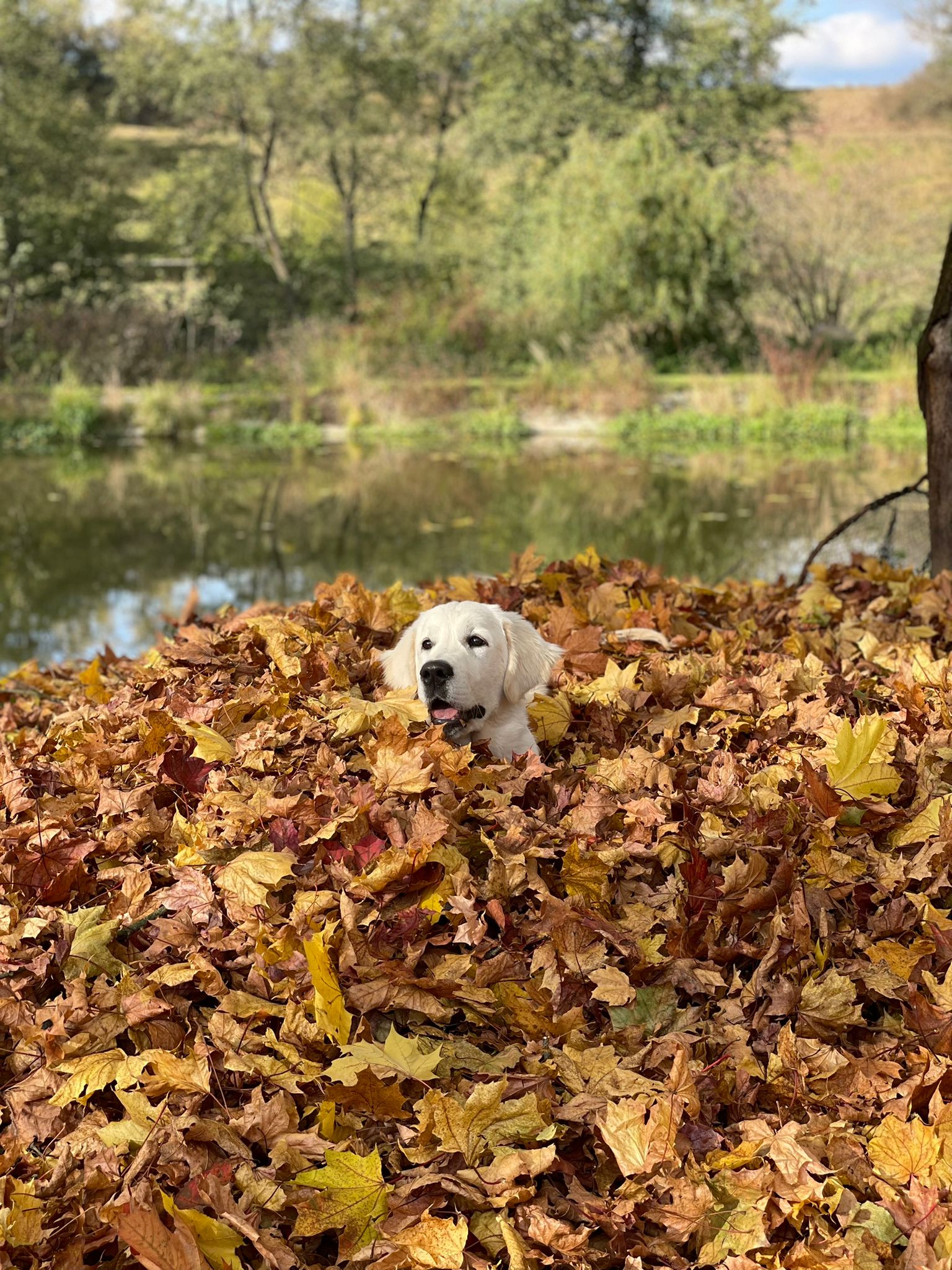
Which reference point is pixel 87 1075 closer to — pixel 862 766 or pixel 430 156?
pixel 862 766

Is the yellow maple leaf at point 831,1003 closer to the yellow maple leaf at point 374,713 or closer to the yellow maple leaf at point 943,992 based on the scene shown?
the yellow maple leaf at point 943,992

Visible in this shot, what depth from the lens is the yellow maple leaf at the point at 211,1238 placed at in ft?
5.69

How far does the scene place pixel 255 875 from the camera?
92.1 inches

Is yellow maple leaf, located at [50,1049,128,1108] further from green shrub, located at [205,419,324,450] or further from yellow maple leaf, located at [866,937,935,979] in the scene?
green shrub, located at [205,419,324,450]

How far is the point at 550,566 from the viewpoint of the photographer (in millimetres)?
4602

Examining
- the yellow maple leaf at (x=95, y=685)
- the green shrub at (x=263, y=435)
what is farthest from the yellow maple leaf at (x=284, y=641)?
the green shrub at (x=263, y=435)

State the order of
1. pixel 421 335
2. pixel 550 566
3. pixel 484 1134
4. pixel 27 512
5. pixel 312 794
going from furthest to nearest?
pixel 421 335 → pixel 27 512 → pixel 550 566 → pixel 312 794 → pixel 484 1134

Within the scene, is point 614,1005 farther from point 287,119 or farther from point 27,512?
point 287,119

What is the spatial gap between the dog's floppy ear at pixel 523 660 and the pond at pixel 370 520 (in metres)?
3.06

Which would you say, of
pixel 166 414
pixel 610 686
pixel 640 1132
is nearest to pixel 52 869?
pixel 640 1132

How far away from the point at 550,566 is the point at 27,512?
10.6 metres

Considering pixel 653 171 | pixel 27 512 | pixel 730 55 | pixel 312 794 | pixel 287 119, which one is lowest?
pixel 27 512

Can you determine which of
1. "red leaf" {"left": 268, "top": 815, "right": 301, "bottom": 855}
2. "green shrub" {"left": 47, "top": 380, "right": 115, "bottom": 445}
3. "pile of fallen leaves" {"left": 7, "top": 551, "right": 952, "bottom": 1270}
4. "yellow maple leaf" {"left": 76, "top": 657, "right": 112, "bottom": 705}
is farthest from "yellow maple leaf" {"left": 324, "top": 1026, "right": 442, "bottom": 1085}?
"green shrub" {"left": 47, "top": 380, "right": 115, "bottom": 445}

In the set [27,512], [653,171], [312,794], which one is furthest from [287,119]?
[312,794]
